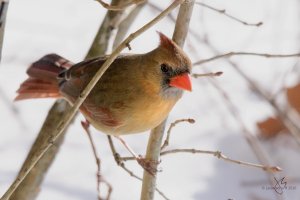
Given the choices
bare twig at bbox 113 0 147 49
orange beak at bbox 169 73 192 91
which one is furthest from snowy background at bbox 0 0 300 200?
orange beak at bbox 169 73 192 91

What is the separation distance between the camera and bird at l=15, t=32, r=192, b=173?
2.14 m

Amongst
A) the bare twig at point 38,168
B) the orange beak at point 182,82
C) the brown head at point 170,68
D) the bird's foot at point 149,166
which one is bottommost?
the bird's foot at point 149,166

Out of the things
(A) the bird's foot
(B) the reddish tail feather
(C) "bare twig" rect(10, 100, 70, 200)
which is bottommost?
(A) the bird's foot

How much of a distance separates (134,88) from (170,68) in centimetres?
21

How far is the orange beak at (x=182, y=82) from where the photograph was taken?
2.11m

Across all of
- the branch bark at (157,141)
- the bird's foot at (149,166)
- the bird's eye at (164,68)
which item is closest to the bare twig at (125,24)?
the bird's eye at (164,68)

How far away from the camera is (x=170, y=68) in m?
2.17

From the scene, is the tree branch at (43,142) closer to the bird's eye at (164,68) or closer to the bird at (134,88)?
the bird at (134,88)

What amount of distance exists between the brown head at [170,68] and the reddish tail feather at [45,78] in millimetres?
583

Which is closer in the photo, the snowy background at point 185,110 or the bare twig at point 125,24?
the bare twig at point 125,24

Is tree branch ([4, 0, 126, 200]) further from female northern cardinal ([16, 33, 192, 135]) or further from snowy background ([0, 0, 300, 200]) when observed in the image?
snowy background ([0, 0, 300, 200])

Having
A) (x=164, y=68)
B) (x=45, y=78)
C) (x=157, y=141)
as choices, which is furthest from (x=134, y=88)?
(x=45, y=78)

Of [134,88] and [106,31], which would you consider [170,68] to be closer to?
[134,88]

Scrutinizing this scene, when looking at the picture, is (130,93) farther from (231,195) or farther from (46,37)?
(46,37)
